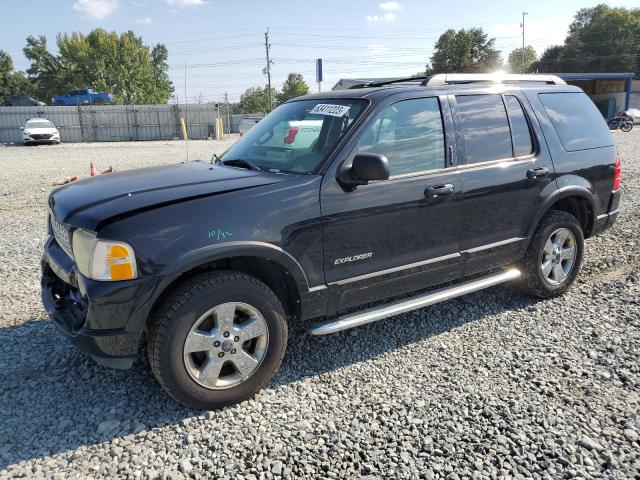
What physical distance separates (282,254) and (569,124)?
3244 millimetres

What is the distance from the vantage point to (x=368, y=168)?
10.4 feet

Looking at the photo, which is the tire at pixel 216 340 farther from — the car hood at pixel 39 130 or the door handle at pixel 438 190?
the car hood at pixel 39 130

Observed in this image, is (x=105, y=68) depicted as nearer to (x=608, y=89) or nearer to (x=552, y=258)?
(x=608, y=89)

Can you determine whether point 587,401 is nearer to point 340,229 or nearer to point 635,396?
point 635,396

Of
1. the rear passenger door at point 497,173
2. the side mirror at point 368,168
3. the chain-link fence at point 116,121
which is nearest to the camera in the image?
the side mirror at point 368,168

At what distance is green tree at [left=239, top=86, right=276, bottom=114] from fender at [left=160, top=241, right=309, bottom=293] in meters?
105

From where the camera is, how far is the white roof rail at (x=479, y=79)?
13.4ft

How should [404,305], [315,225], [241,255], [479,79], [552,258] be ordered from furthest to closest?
[552,258] < [479,79] < [404,305] < [315,225] < [241,255]

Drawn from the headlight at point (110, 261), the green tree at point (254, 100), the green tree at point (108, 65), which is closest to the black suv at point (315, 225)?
the headlight at point (110, 261)

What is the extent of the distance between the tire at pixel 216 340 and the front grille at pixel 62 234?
0.76 m

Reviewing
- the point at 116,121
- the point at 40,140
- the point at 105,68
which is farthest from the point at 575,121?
the point at 105,68

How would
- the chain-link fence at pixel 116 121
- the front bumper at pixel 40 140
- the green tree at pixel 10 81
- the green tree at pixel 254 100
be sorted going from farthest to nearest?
1. the green tree at pixel 254 100
2. the green tree at pixel 10 81
3. the chain-link fence at pixel 116 121
4. the front bumper at pixel 40 140

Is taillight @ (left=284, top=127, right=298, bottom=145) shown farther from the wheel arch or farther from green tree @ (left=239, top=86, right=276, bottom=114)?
green tree @ (left=239, top=86, right=276, bottom=114)

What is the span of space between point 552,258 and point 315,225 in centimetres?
264
